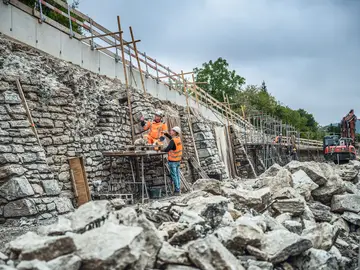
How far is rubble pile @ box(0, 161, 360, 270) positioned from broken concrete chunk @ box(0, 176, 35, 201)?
1.79m

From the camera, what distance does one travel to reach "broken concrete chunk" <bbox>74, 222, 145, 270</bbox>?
3.58 meters

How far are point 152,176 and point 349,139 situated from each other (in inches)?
733

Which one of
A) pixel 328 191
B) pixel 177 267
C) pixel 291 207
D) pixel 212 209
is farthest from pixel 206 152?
pixel 177 267

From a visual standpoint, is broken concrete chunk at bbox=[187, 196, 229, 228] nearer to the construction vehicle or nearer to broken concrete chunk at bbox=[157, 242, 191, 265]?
broken concrete chunk at bbox=[157, 242, 191, 265]

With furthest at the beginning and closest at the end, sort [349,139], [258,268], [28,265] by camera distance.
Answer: [349,139], [258,268], [28,265]

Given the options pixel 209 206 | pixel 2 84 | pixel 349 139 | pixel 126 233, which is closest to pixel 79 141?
pixel 2 84

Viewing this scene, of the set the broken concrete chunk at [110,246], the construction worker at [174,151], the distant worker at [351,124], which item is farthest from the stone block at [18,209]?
the distant worker at [351,124]

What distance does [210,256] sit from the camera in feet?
13.7

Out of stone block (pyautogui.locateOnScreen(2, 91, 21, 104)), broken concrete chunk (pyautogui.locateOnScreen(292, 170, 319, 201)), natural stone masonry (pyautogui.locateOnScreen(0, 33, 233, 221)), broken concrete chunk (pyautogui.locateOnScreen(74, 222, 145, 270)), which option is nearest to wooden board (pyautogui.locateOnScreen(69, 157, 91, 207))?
natural stone masonry (pyautogui.locateOnScreen(0, 33, 233, 221))

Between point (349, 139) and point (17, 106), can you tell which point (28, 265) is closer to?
point (17, 106)

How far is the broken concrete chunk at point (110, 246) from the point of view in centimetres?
358

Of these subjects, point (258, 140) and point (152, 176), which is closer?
point (152, 176)

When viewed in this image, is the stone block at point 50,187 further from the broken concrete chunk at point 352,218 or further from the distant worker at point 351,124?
the distant worker at point 351,124

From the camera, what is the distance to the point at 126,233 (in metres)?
3.99
